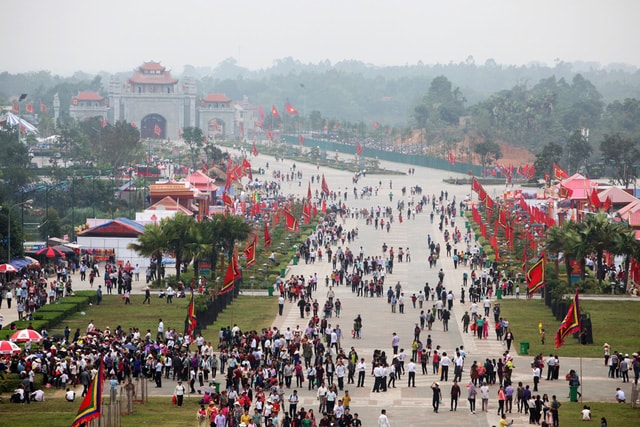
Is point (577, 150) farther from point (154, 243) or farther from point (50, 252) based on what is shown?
point (154, 243)

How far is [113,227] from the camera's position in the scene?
73750mm

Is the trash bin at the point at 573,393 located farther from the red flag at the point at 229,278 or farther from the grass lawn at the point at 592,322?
the red flag at the point at 229,278

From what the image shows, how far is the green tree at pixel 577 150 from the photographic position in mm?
131250

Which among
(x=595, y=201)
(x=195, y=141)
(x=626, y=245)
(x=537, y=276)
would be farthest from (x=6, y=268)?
Result: (x=195, y=141)

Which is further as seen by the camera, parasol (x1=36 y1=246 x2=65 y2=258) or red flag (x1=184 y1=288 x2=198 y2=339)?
parasol (x1=36 y1=246 x2=65 y2=258)

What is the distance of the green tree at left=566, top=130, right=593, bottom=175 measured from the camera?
431 feet

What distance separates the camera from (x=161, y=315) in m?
56.7

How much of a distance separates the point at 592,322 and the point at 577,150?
77150 millimetres

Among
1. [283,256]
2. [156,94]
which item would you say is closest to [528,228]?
[283,256]

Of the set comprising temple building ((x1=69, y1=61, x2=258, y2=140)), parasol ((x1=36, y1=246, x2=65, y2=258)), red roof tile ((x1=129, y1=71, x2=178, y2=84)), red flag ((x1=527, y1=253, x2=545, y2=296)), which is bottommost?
parasol ((x1=36, y1=246, x2=65, y2=258))

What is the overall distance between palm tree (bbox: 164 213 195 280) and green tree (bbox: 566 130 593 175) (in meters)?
73.3

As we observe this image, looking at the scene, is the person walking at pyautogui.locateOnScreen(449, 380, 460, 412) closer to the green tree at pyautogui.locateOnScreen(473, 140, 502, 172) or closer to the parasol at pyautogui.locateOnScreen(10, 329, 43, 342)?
the parasol at pyautogui.locateOnScreen(10, 329, 43, 342)

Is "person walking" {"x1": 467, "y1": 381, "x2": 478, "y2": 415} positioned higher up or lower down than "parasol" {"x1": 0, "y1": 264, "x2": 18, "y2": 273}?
lower down

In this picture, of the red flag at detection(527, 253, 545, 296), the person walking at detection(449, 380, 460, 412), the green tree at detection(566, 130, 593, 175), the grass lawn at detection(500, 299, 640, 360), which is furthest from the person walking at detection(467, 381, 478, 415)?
the green tree at detection(566, 130, 593, 175)
